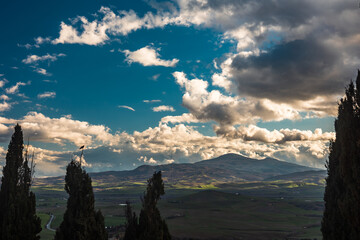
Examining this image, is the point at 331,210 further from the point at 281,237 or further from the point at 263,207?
the point at 263,207

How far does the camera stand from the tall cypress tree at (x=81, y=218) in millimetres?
34125

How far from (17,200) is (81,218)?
527 inches

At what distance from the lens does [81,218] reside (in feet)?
113

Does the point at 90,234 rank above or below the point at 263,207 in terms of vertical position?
above

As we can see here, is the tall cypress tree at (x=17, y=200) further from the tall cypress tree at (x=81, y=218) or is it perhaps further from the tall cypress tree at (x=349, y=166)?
the tall cypress tree at (x=349, y=166)

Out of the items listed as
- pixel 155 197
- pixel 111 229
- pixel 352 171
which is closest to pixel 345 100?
pixel 352 171

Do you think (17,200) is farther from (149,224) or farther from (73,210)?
(149,224)

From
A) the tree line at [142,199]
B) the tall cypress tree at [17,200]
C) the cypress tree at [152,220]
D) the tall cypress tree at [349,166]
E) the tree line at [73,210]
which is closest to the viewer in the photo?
the tall cypress tree at [349,166]

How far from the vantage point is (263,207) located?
19100cm

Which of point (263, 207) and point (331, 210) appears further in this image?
point (263, 207)

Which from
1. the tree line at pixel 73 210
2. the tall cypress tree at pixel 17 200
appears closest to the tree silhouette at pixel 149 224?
the tree line at pixel 73 210

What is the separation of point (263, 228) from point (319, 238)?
29.2 meters

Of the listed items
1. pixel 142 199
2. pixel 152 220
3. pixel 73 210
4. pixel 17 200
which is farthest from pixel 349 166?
pixel 17 200

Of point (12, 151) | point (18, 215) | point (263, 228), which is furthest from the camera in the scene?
point (263, 228)
